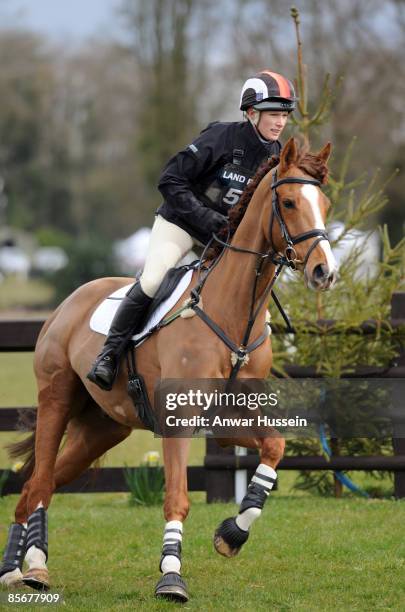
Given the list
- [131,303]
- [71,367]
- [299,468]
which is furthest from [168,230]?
[299,468]

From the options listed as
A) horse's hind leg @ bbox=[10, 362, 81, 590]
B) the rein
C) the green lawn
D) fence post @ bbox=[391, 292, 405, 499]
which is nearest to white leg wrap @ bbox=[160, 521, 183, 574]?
the rein

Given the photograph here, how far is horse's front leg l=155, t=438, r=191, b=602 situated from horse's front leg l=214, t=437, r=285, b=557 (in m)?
0.30

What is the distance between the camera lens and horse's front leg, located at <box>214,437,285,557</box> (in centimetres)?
575

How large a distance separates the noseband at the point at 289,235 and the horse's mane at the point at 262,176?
0.07 m

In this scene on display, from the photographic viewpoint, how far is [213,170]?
620cm

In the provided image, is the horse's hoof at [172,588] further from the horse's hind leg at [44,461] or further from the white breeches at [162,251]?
the white breeches at [162,251]

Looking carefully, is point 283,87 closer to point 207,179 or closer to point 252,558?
point 207,179

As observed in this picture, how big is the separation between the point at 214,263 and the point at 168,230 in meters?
0.51

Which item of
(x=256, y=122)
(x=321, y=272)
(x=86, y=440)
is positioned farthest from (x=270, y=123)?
(x=86, y=440)

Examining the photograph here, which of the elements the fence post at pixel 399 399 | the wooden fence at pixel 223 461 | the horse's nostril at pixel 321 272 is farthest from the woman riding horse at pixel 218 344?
the fence post at pixel 399 399

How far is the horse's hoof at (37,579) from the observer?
610 cm

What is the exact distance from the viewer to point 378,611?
550cm

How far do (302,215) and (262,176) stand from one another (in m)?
0.53

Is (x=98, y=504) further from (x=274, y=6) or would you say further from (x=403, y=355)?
(x=274, y=6)
